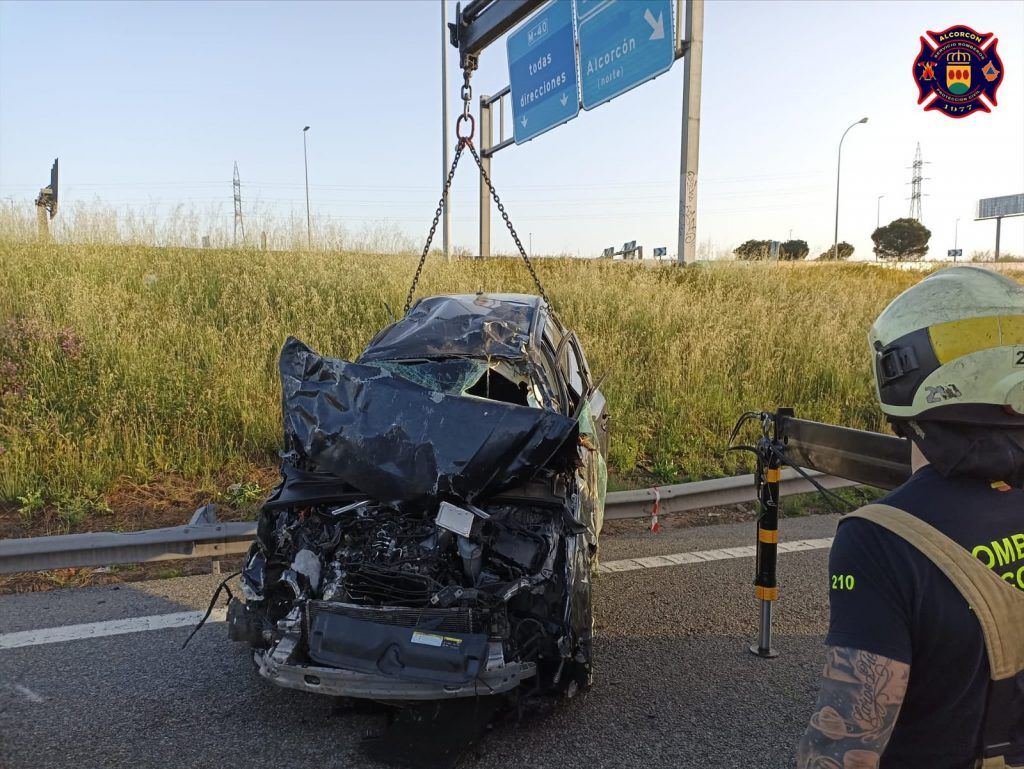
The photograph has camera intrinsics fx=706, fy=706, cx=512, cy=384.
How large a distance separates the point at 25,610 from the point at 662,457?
5.30m

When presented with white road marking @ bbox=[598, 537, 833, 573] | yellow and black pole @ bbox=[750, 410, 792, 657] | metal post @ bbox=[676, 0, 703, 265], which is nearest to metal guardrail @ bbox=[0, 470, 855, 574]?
white road marking @ bbox=[598, 537, 833, 573]

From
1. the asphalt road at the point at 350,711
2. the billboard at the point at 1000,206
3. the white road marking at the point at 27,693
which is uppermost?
the billboard at the point at 1000,206

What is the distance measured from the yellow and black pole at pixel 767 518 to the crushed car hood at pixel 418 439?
98 cm

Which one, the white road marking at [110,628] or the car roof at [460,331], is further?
the car roof at [460,331]

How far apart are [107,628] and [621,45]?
10353 mm

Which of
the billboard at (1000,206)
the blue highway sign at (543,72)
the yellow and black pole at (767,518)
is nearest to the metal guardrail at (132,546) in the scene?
the yellow and black pole at (767,518)

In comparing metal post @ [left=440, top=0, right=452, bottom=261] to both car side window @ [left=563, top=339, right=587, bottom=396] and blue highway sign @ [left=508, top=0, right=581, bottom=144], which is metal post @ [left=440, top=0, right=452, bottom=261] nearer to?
blue highway sign @ [left=508, top=0, right=581, bottom=144]

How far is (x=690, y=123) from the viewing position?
11.5m

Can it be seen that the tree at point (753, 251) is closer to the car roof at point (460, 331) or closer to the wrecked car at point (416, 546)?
the car roof at point (460, 331)

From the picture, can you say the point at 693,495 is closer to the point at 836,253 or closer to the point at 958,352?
the point at 958,352

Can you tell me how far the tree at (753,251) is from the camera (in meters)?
15.1

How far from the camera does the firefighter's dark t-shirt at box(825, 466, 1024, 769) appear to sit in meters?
1.10

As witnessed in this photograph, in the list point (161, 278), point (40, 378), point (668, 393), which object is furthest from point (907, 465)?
point (161, 278)

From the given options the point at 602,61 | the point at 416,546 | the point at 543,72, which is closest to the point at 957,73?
the point at 602,61
